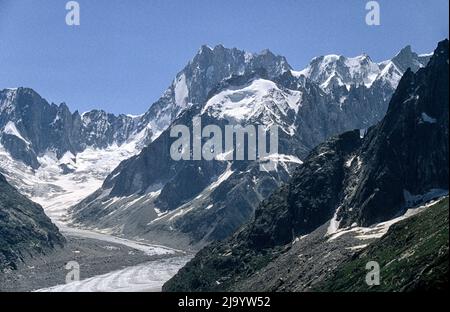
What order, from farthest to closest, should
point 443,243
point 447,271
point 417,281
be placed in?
point 443,243 → point 417,281 → point 447,271

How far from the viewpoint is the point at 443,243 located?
200m
